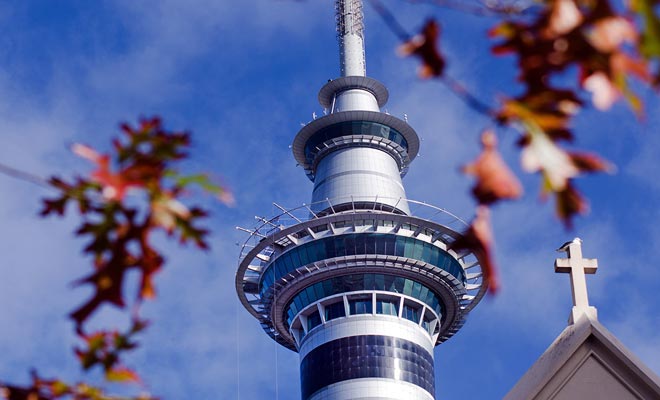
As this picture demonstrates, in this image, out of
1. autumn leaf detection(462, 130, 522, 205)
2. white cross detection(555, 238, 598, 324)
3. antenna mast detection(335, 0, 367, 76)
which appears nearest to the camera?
autumn leaf detection(462, 130, 522, 205)

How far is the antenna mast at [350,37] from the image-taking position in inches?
5906

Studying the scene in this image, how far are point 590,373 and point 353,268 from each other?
102 metres

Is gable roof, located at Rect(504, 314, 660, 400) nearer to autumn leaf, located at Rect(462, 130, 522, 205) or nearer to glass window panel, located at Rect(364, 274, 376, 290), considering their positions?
autumn leaf, located at Rect(462, 130, 522, 205)

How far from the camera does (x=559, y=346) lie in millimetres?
26438

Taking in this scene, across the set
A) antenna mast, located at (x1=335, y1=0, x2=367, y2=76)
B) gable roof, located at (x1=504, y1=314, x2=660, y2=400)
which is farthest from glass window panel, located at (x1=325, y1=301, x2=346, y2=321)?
gable roof, located at (x1=504, y1=314, x2=660, y2=400)

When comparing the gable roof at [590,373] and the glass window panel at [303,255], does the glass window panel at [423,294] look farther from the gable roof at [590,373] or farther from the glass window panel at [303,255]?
the gable roof at [590,373]

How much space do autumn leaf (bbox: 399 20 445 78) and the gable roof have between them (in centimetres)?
2128

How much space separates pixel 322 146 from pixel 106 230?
135 m

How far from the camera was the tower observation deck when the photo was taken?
12500 cm

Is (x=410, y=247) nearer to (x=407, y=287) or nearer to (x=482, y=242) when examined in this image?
(x=407, y=287)

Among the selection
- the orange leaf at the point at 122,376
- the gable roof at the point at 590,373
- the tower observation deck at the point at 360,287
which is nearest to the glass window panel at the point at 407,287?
the tower observation deck at the point at 360,287

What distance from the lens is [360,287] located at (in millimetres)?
129625

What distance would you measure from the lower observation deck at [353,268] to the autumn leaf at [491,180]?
11914 cm

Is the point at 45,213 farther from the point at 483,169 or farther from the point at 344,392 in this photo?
the point at 344,392
